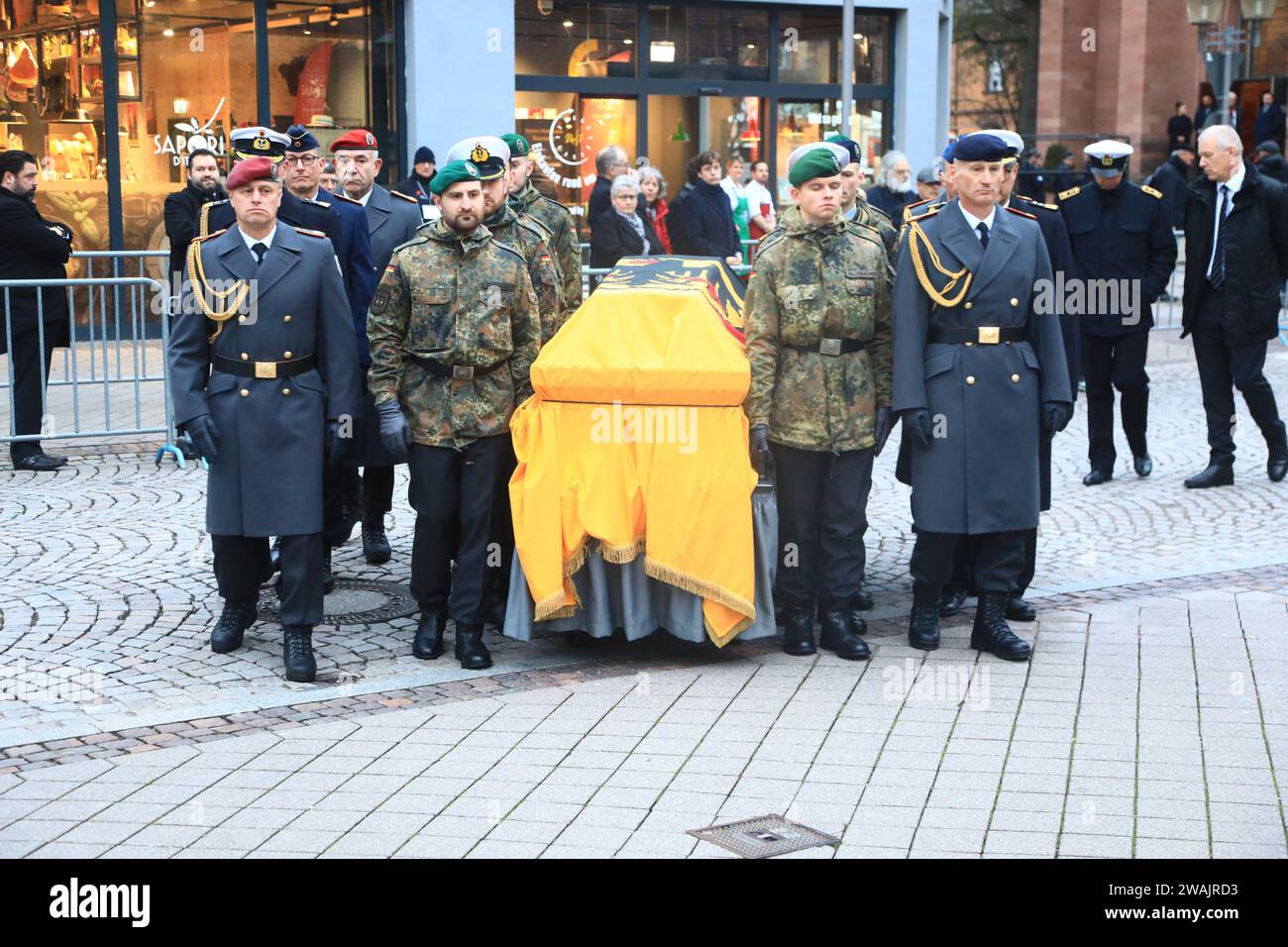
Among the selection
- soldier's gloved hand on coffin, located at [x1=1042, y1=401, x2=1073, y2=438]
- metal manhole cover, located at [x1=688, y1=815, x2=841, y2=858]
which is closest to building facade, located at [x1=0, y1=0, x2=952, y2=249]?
soldier's gloved hand on coffin, located at [x1=1042, y1=401, x2=1073, y2=438]

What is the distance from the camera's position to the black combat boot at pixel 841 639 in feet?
22.5

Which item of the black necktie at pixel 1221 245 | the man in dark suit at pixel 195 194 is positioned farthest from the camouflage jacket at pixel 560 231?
the black necktie at pixel 1221 245

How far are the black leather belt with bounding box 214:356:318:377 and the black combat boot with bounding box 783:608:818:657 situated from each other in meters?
2.22

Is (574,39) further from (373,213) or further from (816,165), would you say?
(816,165)

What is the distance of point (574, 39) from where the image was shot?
1933cm

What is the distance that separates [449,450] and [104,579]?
92.0 inches

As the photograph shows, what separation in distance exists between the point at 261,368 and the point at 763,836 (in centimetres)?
291

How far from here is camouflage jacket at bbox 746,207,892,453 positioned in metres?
6.86

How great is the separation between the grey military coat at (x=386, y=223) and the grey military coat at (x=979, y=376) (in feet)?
8.86

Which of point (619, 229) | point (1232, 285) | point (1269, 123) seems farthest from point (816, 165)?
point (1269, 123)

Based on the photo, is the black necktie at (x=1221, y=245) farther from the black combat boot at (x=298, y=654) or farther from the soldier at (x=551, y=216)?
the black combat boot at (x=298, y=654)

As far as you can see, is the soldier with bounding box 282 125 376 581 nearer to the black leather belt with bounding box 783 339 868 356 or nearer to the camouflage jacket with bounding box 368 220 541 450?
the camouflage jacket with bounding box 368 220 541 450

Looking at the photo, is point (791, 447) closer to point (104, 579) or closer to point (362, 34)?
point (104, 579)

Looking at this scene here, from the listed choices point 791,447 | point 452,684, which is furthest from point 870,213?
point 452,684
